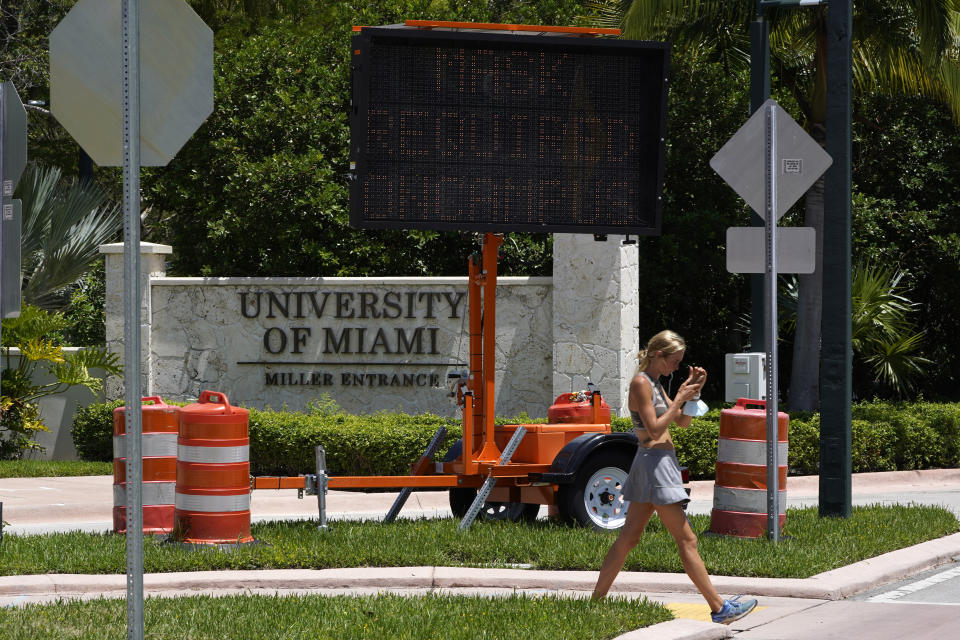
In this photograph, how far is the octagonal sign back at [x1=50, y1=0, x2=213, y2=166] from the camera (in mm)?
5133

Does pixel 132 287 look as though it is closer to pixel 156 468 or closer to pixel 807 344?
pixel 156 468

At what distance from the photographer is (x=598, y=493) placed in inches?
423

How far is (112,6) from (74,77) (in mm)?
332

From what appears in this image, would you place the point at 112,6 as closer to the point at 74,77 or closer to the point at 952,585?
the point at 74,77

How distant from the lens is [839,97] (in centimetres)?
1127

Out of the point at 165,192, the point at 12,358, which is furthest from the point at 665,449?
the point at 165,192

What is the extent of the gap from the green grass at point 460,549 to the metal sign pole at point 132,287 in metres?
3.90

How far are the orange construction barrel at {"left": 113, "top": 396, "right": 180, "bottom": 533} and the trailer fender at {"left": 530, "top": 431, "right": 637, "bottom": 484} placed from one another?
9.82 feet

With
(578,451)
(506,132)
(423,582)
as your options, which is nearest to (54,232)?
(506,132)

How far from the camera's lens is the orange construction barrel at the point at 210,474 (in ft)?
31.0

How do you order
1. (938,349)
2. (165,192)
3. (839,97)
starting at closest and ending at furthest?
(839,97)
(165,192)
(938,349)

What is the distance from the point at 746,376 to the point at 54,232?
1091cm

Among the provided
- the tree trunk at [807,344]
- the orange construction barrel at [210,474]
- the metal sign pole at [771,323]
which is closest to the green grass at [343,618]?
the orange construction barrel at [210,474]

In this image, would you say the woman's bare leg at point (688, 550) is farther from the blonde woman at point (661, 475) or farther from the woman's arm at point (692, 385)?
the woman's arm at point (692, 385)
